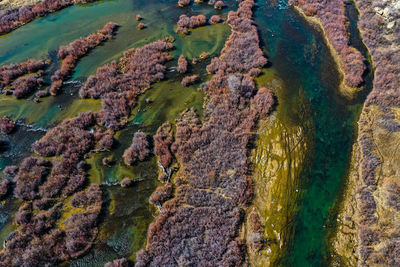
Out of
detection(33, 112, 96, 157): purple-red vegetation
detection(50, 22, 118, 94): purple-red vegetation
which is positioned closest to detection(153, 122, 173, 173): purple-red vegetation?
detection(33, 112, 96, 157): purple-red vegetation

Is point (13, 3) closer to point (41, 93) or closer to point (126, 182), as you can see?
point (41, 93)

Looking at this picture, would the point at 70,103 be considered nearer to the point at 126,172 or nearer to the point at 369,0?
the point at 126,172

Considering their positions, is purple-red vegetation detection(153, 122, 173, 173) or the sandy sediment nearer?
purple-red vegetation detection(153, 122, 173, 173)

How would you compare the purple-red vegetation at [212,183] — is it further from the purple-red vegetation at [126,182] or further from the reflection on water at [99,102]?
the purple-red vegetation at [126,182]

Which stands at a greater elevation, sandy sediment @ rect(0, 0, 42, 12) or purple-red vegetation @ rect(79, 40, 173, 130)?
sandy sediment @ rect(0, 0, 42, 12)

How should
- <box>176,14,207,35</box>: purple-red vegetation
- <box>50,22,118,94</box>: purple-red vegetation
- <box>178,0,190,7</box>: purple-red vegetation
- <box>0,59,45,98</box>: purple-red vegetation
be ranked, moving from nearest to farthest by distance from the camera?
<box>0,59,45,98</box>: purple-red vegetation < <box>50,22,118,94</box>: purple-red vegetation < <box>176,14,207,35</box>: purple-red vegetation < <box>178,0,190,7</box>: purple-red vegetation

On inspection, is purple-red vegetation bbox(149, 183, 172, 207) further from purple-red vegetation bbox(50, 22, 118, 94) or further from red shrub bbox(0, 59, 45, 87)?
red shrub bbox(0, 59, 45, 87)
